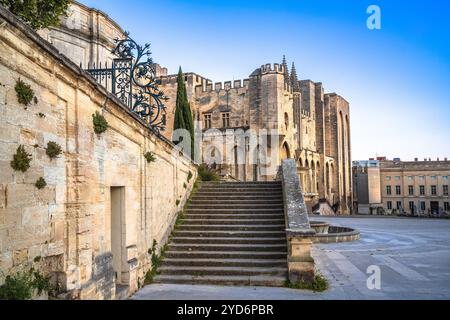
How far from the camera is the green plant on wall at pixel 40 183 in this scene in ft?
17.6

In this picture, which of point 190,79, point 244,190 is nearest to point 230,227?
point 244,190

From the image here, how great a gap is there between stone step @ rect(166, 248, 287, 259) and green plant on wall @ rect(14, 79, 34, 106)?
6.21 m

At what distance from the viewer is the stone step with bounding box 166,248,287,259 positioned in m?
10.1

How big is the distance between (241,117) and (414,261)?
32.0 metres

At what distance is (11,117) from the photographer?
489cm

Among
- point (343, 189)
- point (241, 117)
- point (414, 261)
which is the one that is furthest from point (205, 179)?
point (343, 189)

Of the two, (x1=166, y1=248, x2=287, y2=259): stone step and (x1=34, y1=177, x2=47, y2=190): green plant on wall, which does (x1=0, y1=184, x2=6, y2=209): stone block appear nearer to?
(x1=34, y1=177, x2=47, y2=190): green plant on wall

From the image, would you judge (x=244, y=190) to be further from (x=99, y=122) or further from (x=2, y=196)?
(x=2, y=196)

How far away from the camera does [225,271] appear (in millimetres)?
9500

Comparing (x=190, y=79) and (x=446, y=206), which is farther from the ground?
(x=190, y=79)

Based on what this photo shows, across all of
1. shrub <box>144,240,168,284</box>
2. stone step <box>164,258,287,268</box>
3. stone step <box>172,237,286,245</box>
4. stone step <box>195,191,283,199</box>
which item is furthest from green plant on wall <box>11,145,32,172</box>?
stone step <box>195,191,283,199</box>

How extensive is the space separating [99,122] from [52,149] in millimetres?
1590

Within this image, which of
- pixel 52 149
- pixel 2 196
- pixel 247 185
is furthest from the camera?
pixel 247 185

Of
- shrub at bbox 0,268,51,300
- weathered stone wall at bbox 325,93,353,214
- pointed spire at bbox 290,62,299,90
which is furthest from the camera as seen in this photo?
weathered stone wall at bbox 325,93,353,214
